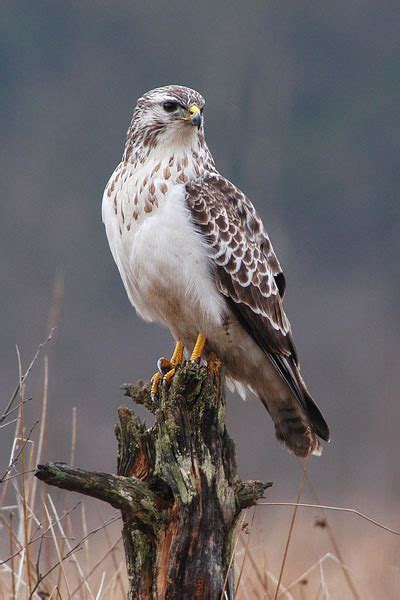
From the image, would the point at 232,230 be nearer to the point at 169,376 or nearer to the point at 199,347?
the point at 199,347

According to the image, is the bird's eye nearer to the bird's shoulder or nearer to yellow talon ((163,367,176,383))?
the bird's shoulder

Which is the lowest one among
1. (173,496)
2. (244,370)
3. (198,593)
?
(198,593)

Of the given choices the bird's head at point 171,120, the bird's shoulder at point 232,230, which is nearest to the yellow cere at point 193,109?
the bird's head at point 171,120

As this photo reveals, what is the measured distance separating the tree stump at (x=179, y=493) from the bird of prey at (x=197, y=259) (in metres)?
0.53

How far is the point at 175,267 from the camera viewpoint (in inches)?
174

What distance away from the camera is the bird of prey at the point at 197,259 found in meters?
4.45

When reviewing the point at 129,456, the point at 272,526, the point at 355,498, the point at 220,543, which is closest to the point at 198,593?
the point at 220,543

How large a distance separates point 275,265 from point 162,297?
0.76 m

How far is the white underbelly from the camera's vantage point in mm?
4391

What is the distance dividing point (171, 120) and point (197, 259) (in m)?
0.68

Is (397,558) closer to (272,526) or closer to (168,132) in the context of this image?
(272,526)

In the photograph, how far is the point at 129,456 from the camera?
376cm

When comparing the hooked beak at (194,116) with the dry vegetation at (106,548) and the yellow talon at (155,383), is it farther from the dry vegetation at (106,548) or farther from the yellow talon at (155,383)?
the dry vegetation at (106,548)

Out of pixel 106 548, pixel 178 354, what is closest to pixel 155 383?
pixel 178 354
